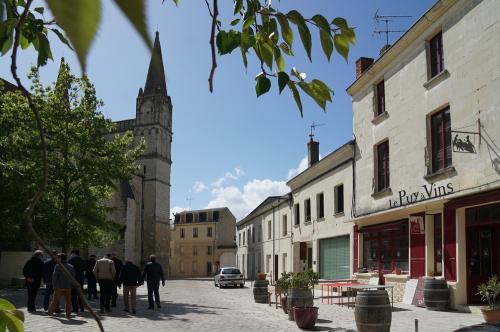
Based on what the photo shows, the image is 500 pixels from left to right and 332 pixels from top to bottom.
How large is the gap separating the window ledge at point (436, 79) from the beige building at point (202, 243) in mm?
62213

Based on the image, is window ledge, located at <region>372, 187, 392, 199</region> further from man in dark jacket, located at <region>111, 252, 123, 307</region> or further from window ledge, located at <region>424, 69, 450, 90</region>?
man in dark jacket, located at <region>111, 252, 123, 307</region>

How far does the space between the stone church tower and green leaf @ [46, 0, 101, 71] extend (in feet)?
176

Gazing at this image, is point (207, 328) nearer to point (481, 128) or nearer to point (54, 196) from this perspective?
point (481, 128)

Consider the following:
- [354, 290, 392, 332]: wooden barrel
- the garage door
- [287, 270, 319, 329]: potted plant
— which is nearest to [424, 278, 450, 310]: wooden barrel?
[287, 270, 319, 329]: potted plant

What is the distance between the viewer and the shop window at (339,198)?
25.0 metres

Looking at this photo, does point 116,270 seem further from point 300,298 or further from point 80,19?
point 80,19

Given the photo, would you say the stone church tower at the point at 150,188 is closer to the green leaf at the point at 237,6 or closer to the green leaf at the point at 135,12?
the green leaf at the point at 237,6

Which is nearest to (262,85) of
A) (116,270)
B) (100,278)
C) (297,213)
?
(100,278)

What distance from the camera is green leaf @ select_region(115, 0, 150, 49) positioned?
746mm

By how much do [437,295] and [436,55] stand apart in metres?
7.30

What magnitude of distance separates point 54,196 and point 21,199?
1.74m

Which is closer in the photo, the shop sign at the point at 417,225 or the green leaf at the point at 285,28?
the green leaf at the point at 285,28

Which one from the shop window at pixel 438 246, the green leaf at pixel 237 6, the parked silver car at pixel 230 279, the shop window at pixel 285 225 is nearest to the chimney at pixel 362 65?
the shop window at pixel 438 246

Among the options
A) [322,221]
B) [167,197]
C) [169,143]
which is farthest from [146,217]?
[322,221]
